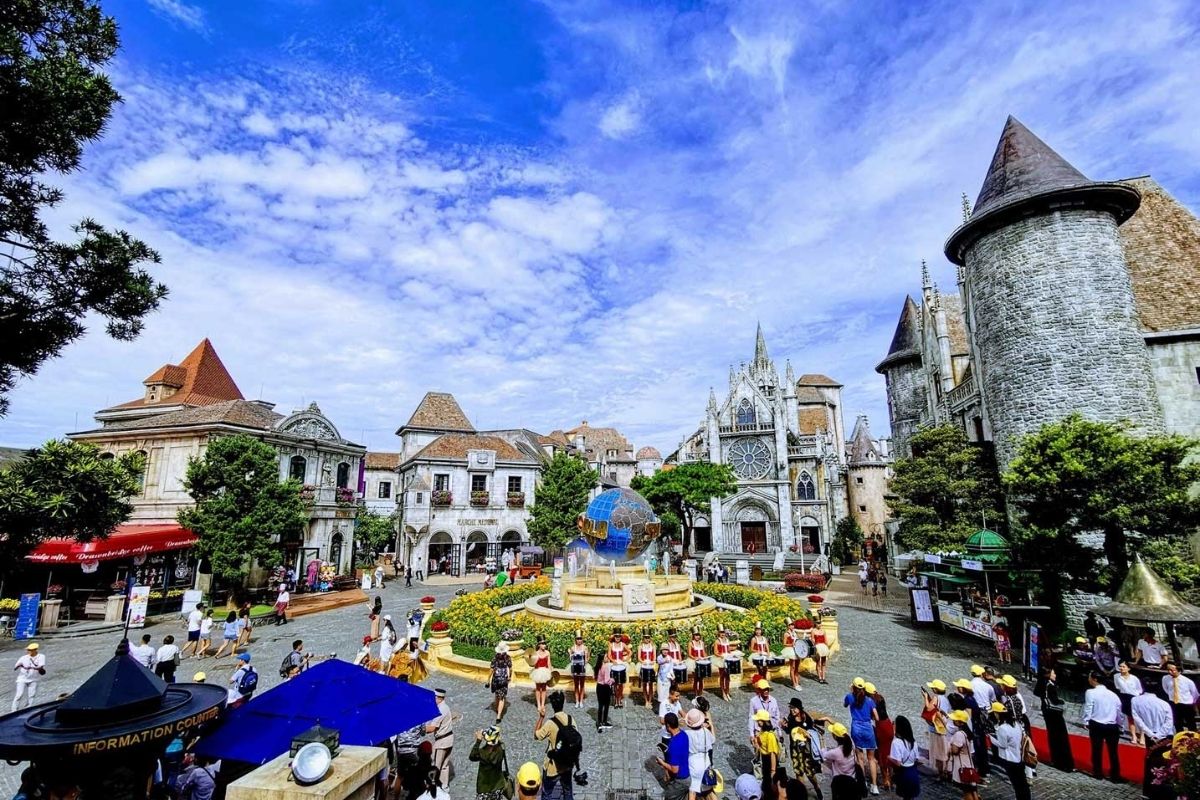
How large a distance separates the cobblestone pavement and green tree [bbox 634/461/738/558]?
1746cm

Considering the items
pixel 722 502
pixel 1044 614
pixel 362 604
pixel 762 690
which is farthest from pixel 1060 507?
pixel 722 502

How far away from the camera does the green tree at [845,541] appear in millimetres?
47094

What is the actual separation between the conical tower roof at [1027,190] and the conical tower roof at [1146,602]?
590 inches

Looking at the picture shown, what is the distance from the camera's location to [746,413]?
56.3m

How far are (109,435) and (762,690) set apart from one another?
35.5 m

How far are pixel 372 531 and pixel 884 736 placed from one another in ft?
140

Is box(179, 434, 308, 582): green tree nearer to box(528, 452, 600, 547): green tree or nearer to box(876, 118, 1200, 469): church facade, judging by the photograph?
box(528, 452, 600, 547): green tree

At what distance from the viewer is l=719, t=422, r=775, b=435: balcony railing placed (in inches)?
2138

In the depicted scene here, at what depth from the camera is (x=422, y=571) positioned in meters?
36.6

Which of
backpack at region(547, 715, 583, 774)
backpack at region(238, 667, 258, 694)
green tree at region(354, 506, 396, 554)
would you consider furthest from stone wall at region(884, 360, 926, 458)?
green tree at region(354, 506, 396, 554)

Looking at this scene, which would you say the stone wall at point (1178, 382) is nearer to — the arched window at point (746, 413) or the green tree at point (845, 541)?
the green tree at point (845, 541)

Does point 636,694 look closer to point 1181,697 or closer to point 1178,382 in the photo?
point 1181,697

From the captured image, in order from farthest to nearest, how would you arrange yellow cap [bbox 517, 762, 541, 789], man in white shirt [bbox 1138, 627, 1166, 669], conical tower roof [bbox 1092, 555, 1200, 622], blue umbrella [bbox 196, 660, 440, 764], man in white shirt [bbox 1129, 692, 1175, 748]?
1. man in white shirt [bbox 1138, 627, 1166, 669]
2. conical tower roof [bbox 1092, 555, 1200, 622]
3. man in white shirt [bbox 1129, 692, 1175, 748]
4. yellow cap [bbox 517, 762, 541, 789]
5. blue umbrella [bbox 196, 660, 440, 764]

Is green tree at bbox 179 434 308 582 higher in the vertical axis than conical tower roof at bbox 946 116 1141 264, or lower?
lower
